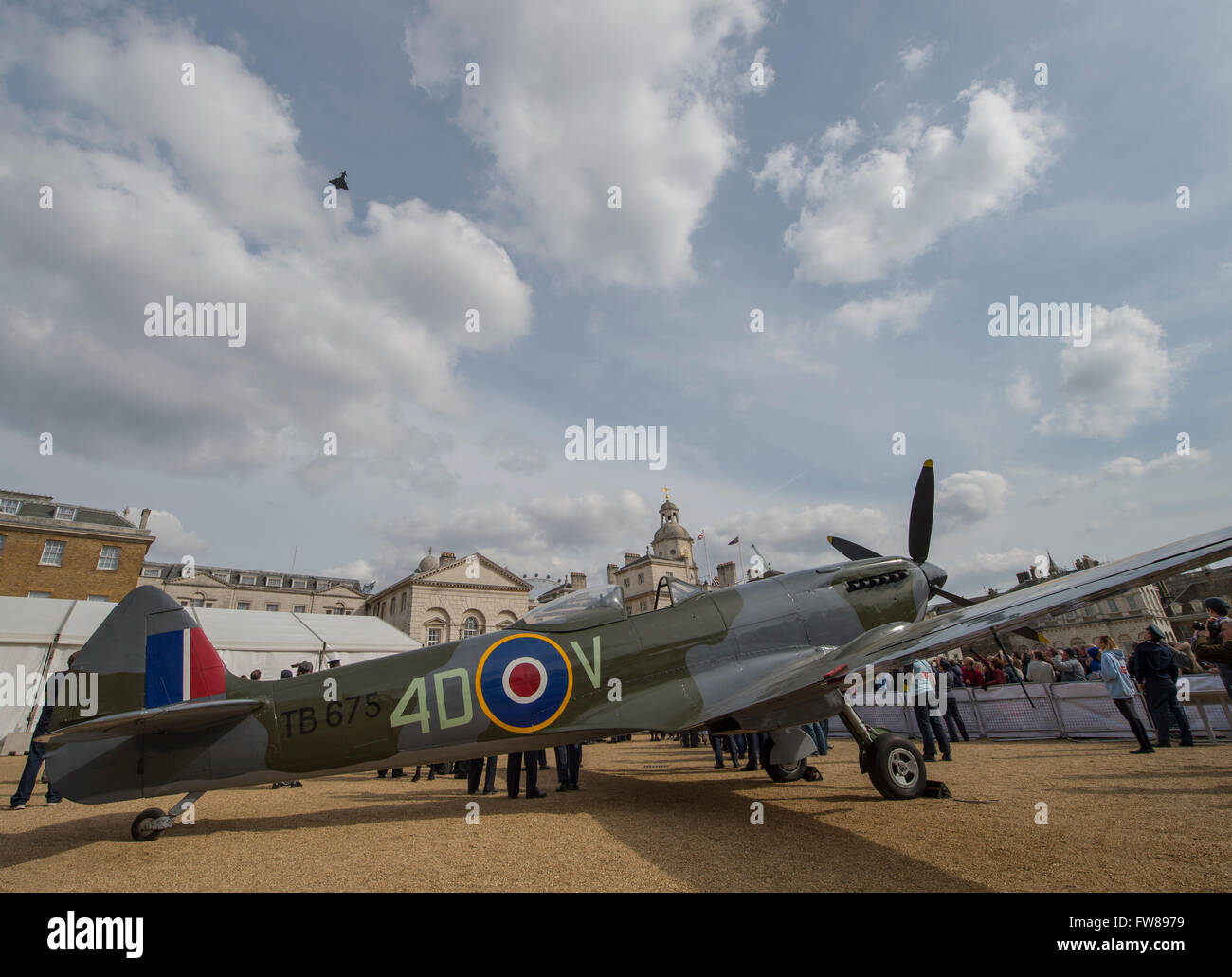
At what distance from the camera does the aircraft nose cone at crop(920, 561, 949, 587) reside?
332 inches

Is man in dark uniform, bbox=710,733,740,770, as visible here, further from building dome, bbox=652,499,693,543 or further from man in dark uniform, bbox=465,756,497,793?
building dome, bbox=652,499,693,543

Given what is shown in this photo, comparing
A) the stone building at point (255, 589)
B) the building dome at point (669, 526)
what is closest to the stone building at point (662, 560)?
the building dome at point (669, 526)

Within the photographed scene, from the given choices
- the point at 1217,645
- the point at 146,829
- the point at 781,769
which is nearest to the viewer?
the point at 146,829

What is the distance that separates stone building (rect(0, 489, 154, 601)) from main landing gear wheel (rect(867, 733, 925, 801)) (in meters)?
45.3

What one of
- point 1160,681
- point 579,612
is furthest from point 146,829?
point 1160,681

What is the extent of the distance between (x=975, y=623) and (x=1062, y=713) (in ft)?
29.1

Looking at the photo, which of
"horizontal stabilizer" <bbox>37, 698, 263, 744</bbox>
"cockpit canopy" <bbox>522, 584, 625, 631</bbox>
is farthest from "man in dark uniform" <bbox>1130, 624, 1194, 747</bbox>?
"horizontal stabilizer" <bbox>37, 698, 263, 744</bbox>

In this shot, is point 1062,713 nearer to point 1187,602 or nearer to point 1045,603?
point 1045,603

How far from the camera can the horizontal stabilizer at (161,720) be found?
4699 millimetres

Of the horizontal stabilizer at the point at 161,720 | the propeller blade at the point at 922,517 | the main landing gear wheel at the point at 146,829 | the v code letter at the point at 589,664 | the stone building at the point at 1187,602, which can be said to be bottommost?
the stone building at the point at 1187,602

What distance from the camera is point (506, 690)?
6086 mm

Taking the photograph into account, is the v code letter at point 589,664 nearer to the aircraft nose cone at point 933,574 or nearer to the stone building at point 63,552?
the aircraft nose cone at point 933,574
